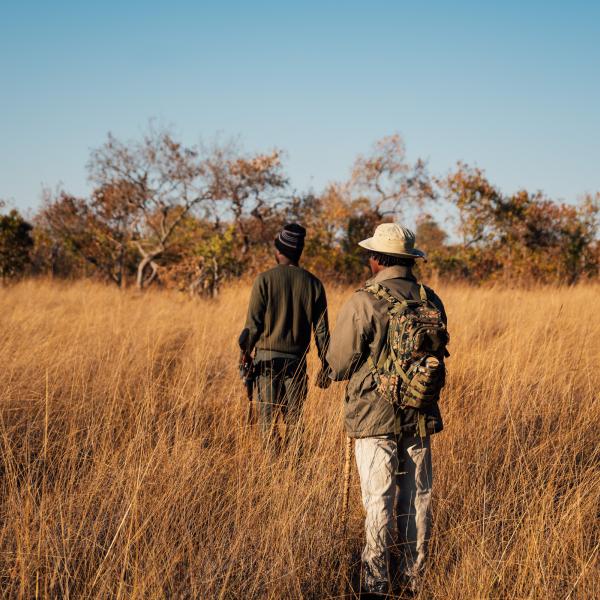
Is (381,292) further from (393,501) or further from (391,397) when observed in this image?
(393,501)

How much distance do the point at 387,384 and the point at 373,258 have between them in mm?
639

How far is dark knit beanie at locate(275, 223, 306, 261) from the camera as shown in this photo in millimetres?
4039

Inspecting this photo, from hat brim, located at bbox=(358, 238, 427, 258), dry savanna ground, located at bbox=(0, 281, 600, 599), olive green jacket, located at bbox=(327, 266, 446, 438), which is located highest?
hat brim, located at bbox=(358, 238, 427, 258)

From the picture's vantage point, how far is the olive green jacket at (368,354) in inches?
101

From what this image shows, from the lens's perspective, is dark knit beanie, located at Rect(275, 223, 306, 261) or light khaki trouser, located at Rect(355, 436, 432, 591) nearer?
light khaki trouser, located at Rect(355, 436, 432, 591)

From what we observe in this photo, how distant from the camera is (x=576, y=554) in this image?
2.64 meters

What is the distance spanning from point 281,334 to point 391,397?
164 cm

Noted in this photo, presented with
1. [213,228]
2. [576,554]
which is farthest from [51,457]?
[213,228]

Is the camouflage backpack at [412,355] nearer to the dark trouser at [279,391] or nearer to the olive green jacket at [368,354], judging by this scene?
the olive green jacket at [368,354]

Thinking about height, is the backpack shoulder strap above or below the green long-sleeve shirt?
above

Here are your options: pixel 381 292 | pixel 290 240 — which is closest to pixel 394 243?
pixel 381 292

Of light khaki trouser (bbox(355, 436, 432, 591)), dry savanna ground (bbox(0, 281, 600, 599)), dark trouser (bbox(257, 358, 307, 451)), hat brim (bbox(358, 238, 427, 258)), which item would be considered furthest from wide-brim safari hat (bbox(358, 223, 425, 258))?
dark trouser (bbox(257, 358, 307, 451))

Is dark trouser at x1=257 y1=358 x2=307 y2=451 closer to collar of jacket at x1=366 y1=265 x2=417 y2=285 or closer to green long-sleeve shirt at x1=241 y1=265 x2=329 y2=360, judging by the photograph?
green long-sleeve shirt at x1=241 y1=265 x2=329 y2=360

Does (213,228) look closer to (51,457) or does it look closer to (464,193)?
(464,193)
